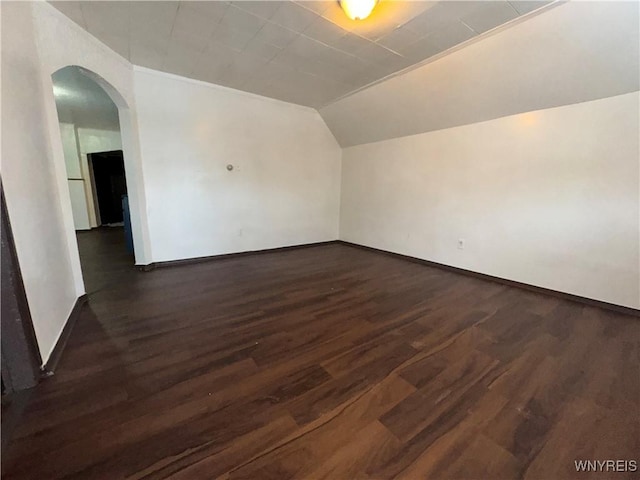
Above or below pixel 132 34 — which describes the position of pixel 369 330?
below

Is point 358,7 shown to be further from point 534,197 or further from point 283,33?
point 534,197

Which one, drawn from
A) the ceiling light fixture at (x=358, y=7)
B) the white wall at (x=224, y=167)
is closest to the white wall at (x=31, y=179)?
the white wall at (x=224, y=167)

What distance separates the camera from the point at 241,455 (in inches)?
45.5

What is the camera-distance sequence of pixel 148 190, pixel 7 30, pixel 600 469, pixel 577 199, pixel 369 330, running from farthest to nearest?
pixel 148 190 → pixel 577 199 → pixel 369 330 → pixel 7 30 → pixel 600 469

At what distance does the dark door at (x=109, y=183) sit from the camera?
23.2 ft

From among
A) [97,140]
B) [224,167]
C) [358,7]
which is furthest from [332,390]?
[97,140]

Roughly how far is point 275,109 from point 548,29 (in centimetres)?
352

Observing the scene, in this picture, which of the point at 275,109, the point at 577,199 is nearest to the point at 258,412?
the point at 577,199

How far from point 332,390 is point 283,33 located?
302 centimetres

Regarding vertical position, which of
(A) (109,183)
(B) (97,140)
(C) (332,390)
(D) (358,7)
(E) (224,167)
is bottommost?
(C) (332,390)

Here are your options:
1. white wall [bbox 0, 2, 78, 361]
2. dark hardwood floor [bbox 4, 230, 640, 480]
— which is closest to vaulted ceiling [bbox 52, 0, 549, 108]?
white wall [bbox 0, 2, 78, 361]

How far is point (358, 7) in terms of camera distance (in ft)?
6.51

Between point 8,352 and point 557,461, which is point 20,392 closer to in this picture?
point 8,352

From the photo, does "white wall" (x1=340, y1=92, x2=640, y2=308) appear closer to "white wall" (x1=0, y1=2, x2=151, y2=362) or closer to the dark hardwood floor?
the dark hardwood floor
